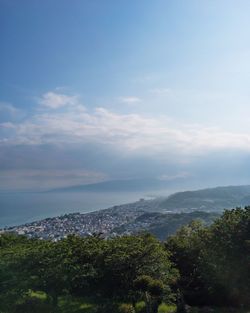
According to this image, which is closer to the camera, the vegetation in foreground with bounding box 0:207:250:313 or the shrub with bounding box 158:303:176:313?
the vegetation in foreground with bounding box 0:207:250:313

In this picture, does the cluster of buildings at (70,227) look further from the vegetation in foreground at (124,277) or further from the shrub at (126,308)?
the shrub at (126,308)

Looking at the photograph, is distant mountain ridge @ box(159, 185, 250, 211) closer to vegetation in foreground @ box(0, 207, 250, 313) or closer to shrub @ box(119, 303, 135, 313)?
vegetation in foreground @ box(0, 207, 250, 313)

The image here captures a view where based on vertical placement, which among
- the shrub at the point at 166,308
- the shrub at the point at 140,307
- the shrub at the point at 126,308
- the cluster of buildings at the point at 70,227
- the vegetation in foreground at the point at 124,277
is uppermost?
the vegetation in foreground at the point at 124,277

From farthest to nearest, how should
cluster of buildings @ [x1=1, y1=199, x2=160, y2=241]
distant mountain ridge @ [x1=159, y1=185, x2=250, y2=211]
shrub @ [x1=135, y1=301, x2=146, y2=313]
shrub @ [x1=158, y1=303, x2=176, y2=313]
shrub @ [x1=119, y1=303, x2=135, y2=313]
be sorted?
1. distant mountain ridge @ [x1=159, y1=185, x2=250, y2=211]
2. cluster of buildings @ [x1=1, y1=199, x2=160, y2=241]
3. shrub @ [x1=158, y1=303, x2=176, y2=313]
4. shrub @ [x1=135, y1=301, x2=146, y2=313]
5. shrub @ [x1=119, y1=303, x2=135, y2=313]

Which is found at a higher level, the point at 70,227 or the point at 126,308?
the point at 126,308

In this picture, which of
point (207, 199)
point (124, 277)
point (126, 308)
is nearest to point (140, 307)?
point (126, 308)

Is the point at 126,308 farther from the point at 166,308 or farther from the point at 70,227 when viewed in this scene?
the point at 70,227

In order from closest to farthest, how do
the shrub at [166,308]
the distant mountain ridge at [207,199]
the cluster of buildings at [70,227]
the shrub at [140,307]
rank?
the shrub at [140,307] → the shrub at [166,308] → the cluster of buildings at [70,227] → the distant mountain ridge at [207,199]

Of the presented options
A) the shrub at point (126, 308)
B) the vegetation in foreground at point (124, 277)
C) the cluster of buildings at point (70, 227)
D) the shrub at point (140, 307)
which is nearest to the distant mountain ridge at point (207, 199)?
the cluster of buildings at point (70, 227)

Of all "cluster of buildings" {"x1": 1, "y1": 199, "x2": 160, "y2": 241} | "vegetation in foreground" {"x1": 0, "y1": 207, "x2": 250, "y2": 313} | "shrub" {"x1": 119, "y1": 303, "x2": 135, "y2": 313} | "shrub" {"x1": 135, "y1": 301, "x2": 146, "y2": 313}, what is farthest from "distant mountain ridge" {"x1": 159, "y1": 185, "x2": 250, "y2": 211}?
"shrub" {"x1": 119, "y1": 303, "x2": 135, "y2": 313}

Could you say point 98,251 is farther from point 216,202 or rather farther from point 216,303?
point 216,202
